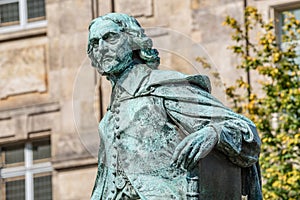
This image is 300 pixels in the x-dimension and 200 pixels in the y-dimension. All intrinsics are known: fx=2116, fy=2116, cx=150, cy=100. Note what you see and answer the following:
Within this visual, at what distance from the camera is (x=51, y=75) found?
34.9 meters

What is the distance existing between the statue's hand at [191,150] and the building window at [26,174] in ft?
74.9

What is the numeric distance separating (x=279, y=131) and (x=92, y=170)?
949 cm

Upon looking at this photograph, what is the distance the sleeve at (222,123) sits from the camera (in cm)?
1149

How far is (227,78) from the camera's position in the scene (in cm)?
3108

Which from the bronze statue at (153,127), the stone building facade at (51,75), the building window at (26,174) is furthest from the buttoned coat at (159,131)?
the building window at (26,174)

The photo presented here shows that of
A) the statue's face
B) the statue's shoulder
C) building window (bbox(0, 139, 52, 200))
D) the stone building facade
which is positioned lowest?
building window (bbox(0, 139, 52, 200))

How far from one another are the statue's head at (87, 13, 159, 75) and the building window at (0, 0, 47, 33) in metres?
23.4

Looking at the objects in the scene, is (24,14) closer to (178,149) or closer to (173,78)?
(173,78)

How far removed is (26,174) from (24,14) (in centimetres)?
280

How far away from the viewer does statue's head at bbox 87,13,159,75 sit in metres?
11.7

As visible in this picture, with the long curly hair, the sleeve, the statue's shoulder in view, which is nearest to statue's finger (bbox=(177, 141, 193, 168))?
Answer: the sleeve

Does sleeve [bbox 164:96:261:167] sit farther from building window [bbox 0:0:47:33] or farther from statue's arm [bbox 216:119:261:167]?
building window [bbox 0:0:47:33]

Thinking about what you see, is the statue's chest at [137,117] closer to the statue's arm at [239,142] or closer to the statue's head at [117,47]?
the statue's head at [117,47]

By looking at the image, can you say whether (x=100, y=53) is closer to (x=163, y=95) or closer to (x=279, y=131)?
(x=163, y=95)
